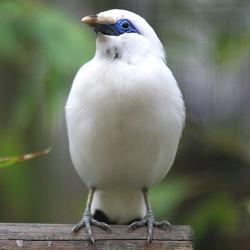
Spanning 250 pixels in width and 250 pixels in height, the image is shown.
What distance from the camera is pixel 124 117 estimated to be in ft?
10.6

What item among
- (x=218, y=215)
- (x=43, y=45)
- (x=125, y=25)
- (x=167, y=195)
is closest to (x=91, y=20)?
(x=125, y=25)

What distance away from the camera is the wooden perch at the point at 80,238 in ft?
9.77

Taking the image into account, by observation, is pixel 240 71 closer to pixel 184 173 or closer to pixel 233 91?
pixel 233 91

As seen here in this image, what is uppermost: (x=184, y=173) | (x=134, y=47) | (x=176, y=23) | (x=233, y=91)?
(x=134, y=47)

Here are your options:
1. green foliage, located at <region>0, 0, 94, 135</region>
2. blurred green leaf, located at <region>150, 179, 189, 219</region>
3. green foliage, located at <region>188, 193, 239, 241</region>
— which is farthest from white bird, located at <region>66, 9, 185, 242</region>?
green foliage, located at <region>188, 193, 239, 241</region>

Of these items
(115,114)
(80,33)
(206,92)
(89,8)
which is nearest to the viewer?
(115,114)

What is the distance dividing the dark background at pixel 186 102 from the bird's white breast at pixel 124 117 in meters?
0.69

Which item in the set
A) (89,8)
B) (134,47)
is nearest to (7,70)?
→ (89,8)

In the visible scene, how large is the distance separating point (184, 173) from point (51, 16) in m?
1.61

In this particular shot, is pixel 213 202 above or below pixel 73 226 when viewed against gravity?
below

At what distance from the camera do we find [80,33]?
4152 mm

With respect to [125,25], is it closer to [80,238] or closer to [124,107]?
[124,107]

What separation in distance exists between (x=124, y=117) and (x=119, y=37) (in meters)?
0.30

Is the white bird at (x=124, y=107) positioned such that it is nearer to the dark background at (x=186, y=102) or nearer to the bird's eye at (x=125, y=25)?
the bird's eye at (x=125, y=25)
